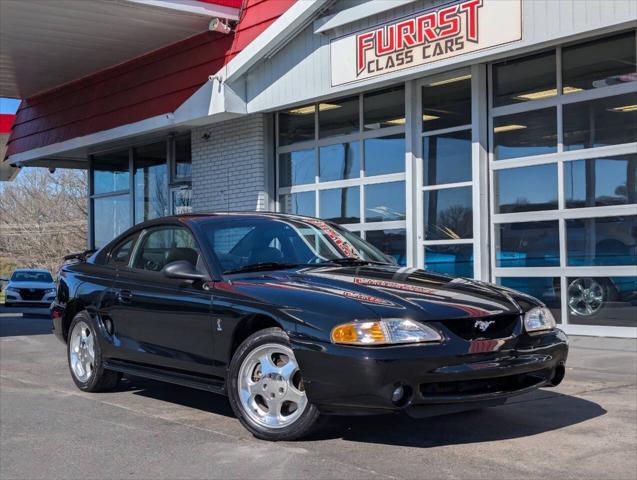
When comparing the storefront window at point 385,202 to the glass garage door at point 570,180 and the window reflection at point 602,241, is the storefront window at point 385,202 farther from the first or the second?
the window reflection at point 602,241

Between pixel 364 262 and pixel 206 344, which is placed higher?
pixel 364 262

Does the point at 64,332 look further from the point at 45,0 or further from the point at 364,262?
the point at 45,0

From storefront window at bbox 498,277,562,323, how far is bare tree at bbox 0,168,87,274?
38.3 m

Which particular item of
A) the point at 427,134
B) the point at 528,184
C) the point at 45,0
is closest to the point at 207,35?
the point at 45,0

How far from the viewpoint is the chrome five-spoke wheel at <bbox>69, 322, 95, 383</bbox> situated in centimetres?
702

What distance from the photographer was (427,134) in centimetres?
1260

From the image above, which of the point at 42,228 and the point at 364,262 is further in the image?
the point at 42,228

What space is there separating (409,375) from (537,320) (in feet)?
3.85

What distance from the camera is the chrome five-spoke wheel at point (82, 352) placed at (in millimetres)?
7023

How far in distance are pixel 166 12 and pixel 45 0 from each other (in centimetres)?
189

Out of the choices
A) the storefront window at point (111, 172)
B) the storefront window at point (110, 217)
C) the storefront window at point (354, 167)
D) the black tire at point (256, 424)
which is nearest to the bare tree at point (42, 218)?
the storefront window at point (110, 217)

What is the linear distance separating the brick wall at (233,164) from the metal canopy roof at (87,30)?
1.86 meters

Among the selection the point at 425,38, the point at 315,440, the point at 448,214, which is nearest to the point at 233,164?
the point at 448,214

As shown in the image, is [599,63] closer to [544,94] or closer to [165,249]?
[544,94]
